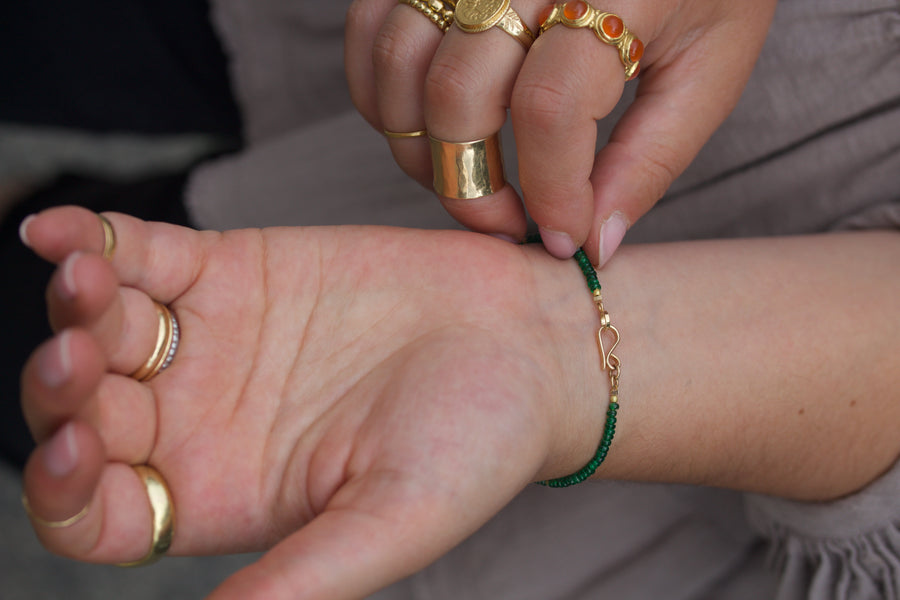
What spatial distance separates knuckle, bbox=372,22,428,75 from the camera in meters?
0.80

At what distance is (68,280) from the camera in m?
0.55

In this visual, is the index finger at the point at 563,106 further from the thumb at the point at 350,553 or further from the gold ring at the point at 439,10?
the thumb at the point at 350,553

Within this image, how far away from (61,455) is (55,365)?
7cm

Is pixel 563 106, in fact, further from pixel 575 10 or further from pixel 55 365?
pixel 55 365

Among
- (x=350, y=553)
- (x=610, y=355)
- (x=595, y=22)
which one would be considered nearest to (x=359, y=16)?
Answer: (x=595, y=22)

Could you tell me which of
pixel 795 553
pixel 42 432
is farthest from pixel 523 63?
pixel 795 553

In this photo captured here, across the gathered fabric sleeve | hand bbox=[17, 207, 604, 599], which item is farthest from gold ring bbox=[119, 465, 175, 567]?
the gathered fabric sleeve

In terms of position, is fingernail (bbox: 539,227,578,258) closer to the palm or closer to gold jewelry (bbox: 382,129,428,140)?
the palm

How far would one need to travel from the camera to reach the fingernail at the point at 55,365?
0.52 m

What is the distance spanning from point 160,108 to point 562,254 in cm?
92

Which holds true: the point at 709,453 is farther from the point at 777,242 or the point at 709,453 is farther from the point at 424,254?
the point at 424,254

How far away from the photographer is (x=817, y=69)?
0.99 m

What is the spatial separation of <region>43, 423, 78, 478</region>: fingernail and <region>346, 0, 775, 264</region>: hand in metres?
0.48

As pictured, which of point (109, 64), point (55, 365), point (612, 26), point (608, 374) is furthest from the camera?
point (109, 64)
